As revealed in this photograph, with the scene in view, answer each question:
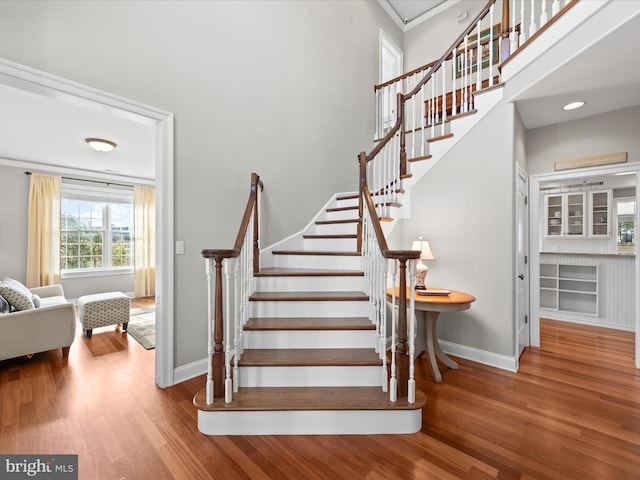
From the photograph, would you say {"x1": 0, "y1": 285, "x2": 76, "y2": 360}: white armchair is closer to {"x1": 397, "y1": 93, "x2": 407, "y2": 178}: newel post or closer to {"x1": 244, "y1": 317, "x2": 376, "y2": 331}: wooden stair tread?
{"x1": 244, "y1": 317, "x2": 376, "y2": 331}: wooden stair tread

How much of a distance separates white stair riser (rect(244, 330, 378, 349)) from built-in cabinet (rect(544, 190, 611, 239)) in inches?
171

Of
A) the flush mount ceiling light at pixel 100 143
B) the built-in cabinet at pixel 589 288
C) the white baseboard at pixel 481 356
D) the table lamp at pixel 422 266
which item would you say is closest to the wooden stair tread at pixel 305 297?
the table lamp at pixel 422 266

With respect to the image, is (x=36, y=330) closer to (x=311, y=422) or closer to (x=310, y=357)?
(x=310, y=357)

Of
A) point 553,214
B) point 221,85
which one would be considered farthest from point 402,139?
point 553,214

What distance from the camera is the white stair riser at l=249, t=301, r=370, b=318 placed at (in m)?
2.47

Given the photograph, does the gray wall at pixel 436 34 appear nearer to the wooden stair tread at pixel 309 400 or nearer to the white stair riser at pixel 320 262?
the white stair riser at pixel 320 262

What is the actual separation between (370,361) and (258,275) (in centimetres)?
130

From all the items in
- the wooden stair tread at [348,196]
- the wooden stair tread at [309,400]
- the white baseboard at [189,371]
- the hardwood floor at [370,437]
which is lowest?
the hardwood floor at [370,437]

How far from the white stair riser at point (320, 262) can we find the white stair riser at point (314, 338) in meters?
0.86

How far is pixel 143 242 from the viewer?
6.48 meters

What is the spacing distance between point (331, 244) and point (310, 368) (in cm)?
167

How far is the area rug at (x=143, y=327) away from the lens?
355 centimetres

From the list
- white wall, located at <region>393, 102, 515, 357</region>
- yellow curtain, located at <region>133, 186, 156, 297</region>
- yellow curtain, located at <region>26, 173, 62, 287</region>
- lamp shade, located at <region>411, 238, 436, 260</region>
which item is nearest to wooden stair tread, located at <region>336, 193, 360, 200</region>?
white wall, located at <region>393, 102, 515, 357</region>

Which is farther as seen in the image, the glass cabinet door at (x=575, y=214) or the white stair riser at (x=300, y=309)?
the glass cabinet door at (x=575, y=214)
